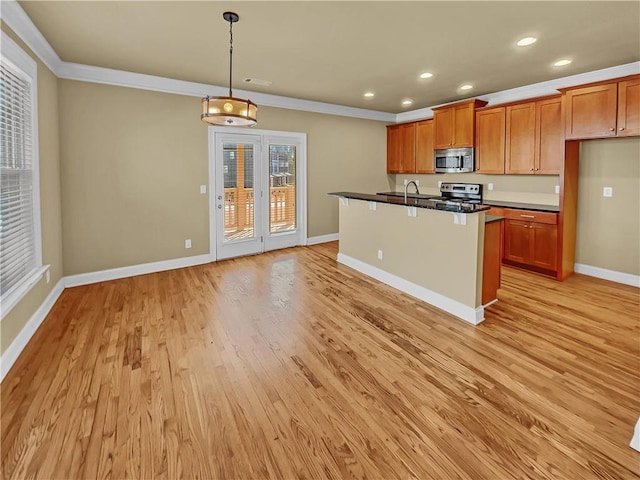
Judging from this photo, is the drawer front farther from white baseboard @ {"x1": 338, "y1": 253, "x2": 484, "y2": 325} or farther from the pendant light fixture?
the pendant light fixture

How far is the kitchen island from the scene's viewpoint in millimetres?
3352

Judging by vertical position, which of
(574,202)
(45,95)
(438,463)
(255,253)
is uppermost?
(45,95)

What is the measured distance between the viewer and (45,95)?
3.62 meters

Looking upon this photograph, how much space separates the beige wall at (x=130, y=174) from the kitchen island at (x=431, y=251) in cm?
249

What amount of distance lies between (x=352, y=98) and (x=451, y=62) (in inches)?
87.6

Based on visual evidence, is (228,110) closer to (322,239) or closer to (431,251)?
(431,251)

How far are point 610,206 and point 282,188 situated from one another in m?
4.83

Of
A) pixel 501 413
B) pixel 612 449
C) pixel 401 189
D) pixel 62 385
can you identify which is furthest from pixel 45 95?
pixel 401 189

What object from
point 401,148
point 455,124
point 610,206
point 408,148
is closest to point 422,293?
point 610,206

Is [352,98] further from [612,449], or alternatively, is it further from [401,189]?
[612,449]

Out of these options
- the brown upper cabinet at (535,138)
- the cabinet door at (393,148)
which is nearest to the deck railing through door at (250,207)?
the cabinet door at (393,148)

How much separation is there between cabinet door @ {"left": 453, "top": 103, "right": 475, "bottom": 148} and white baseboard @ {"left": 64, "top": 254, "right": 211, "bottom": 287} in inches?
181

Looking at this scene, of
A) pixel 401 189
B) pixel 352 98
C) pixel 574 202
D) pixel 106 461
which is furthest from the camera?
pixel 401 189

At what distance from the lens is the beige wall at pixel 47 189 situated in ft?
10.4
